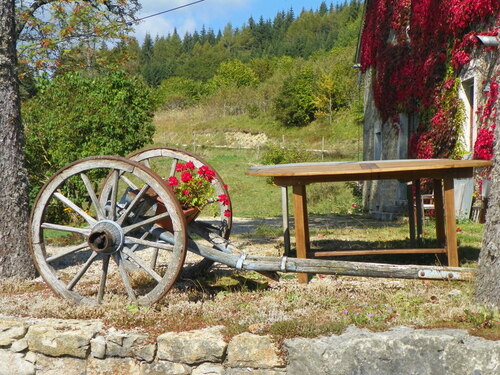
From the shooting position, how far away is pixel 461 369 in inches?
146

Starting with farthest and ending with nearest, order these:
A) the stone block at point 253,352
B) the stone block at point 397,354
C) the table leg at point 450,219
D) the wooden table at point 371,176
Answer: the table leg at point 450,219 → the wooden table at point 371,176 → the stone block at point 253,352 → the stone block at point 397,354

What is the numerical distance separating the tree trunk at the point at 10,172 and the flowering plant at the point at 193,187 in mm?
1812

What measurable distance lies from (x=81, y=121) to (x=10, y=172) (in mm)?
7922

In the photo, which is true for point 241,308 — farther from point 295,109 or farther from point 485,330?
point 295,109

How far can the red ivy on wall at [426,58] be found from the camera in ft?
32.9

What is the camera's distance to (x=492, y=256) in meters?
4.23

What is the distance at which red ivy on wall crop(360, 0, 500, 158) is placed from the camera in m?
10.0

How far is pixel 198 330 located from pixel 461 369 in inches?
69.1

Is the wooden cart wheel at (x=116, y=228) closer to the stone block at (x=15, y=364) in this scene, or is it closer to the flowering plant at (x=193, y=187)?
the flowering plant at (x=193, y=187)

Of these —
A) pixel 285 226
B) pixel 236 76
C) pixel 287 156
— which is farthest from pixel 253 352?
pixel 236 76

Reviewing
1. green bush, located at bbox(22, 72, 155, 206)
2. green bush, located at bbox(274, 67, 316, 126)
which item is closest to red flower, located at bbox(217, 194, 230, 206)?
green bush, located at bbox(22, 72, 155, 206)

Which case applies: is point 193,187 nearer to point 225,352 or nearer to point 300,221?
point 300,221

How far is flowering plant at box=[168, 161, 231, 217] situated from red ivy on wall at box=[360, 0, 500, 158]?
591 cm

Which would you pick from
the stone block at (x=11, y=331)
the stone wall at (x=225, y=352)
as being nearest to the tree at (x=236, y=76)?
the stone block at (x=11, y=331)
